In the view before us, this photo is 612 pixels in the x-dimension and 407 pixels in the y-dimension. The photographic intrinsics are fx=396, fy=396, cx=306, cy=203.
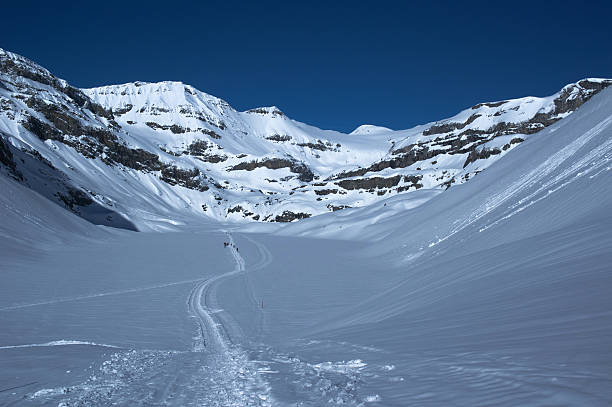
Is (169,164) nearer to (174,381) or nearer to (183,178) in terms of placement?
(183,178)

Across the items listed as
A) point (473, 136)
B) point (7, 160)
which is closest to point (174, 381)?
point (7, 160)

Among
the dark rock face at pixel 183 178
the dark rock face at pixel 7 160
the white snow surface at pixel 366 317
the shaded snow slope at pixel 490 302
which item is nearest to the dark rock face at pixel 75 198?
the dark rock face at pixel 7 160

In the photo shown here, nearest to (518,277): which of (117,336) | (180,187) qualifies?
(117,336)

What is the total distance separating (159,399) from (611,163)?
697 inches

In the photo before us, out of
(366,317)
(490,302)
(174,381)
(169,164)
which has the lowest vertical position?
(366,317)

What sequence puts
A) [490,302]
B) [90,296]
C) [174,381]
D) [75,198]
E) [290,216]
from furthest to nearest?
[290,216] → [75,198] → [90,296] → [490,302] → [174,381]

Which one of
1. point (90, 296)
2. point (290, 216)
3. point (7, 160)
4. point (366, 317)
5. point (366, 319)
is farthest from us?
point (290, 216)

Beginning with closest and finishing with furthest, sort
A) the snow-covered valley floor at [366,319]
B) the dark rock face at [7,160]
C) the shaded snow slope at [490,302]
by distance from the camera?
the shaded snow slope at [490,302] < the snow-covered valley floor at [366,319] < the dark rock face at [7,160]

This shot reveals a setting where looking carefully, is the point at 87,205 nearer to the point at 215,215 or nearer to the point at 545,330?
the point at 215,215

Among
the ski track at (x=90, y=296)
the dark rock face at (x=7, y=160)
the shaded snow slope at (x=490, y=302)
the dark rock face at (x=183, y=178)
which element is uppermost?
the dark rock face at (x=183, y=178)

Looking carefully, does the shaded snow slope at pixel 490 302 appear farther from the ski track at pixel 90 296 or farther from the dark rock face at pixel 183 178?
the dark rock face at pixel 183 178

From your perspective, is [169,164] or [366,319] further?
Answer: [169,164]

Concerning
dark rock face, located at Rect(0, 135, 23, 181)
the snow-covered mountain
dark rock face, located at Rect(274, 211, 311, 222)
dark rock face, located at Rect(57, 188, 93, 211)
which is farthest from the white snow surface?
dark rock face, located at Rect(274, 211, 311, 222)

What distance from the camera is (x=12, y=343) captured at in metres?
8.00
